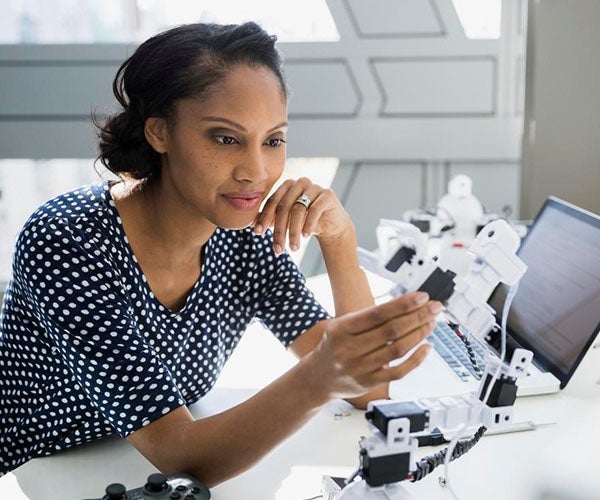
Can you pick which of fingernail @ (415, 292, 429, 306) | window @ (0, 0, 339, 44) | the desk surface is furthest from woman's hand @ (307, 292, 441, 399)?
window @ (0, 0, 339, 44)

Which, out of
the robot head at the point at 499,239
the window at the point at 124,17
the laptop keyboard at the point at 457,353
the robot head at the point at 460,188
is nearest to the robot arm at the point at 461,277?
the robot head at the point at 499,239

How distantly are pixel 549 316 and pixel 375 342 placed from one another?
0.67 m

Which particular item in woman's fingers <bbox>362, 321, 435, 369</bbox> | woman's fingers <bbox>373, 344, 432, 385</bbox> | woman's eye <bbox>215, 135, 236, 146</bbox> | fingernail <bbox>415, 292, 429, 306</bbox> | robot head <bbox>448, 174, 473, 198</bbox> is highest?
woman's eye <bbox>215, 135, 236, 146</bbox>

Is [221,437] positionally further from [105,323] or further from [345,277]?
[345,277]

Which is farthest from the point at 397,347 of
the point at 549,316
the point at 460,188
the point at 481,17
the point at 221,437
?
the point at 481,17

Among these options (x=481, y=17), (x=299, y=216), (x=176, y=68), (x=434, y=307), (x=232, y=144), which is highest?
(x=481, y=17)

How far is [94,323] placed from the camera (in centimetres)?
98

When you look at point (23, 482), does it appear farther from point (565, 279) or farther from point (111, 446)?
point (565, 279)

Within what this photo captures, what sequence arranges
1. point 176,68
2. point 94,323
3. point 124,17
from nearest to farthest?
point 94,323 < point 176,68 < point 124,17

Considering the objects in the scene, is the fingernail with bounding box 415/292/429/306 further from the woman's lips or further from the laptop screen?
the laptop screen

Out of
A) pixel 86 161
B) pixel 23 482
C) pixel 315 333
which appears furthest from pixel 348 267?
pixel 86 161

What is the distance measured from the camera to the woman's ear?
44.7 inches

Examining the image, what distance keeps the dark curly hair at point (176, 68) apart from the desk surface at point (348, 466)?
1.56ft

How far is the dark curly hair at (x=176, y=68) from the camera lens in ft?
3.56
